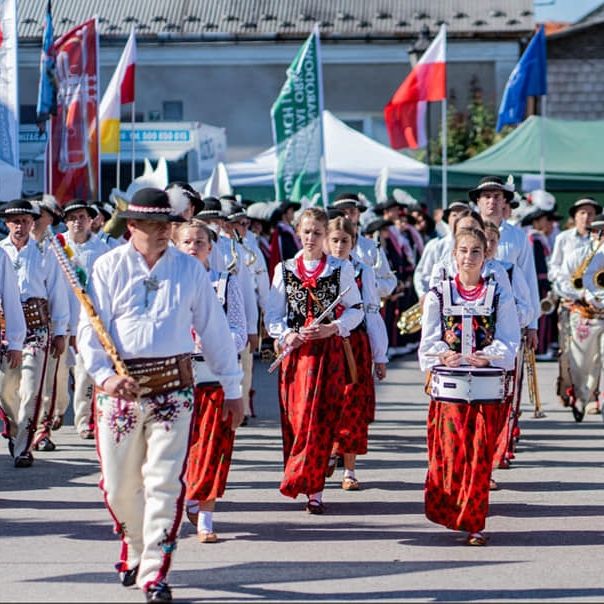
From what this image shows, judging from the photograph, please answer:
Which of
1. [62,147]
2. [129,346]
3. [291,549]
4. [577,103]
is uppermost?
[577,103]

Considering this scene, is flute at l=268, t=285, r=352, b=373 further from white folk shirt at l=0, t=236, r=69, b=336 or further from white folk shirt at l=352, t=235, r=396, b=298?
white folk shirt at l=352, t=235, r=396, b=298

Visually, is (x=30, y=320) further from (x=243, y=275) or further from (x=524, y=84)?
(x=524, y=84)

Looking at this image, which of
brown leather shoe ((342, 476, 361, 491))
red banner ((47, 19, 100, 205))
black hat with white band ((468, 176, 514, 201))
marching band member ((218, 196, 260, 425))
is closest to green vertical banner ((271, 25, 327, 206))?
red banner ((47, 19, 100, 205))

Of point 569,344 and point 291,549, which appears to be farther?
point 569,344

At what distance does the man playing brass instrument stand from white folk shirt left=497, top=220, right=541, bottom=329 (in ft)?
9.19

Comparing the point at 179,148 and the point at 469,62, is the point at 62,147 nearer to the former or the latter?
the point at 179,148

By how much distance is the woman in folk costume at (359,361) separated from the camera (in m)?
10.2

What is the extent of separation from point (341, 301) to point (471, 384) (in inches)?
54.3

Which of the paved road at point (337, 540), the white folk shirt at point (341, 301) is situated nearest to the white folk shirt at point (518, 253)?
the paved road at point (337, 540)

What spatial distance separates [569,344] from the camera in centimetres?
1434

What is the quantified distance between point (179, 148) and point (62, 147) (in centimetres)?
701

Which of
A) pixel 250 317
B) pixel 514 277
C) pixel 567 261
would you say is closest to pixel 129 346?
pixel 250 317

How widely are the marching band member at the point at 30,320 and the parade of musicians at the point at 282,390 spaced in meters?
0.02

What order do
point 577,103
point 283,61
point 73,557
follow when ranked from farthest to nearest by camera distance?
point 577,103
point 283,61
point 73,557
